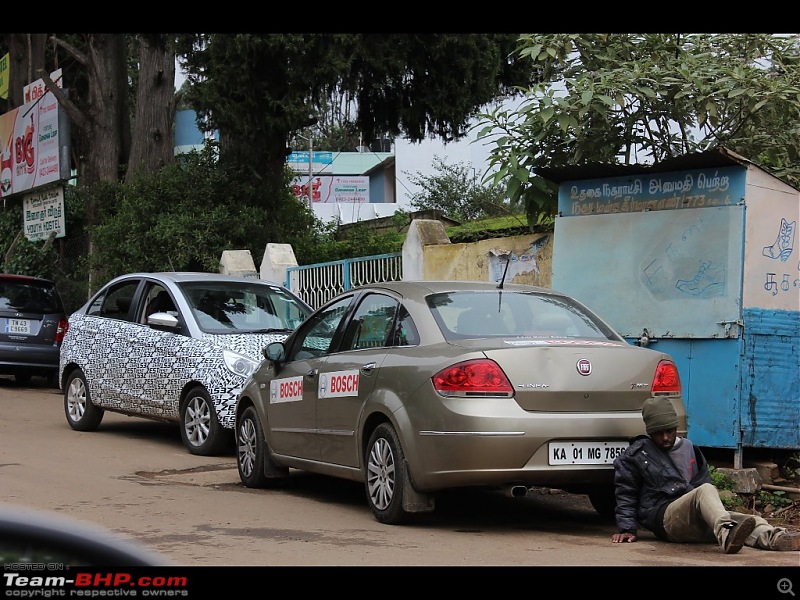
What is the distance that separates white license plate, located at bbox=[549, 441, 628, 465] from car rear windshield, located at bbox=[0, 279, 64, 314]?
12878 mm

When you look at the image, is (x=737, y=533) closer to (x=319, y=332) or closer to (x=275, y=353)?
(x=319, y=332)

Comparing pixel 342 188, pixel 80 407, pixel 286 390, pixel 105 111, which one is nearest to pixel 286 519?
pixel 286 390

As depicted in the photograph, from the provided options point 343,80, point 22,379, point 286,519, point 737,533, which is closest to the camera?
point 737,533

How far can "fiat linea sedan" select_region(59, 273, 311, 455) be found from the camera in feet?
35.2

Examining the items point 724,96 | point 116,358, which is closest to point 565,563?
point 724,96

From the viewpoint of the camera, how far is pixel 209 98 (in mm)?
17391

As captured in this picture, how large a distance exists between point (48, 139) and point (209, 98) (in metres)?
8.80

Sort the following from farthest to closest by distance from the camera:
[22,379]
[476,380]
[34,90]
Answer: [34,90]
[22,379]
[476,380]

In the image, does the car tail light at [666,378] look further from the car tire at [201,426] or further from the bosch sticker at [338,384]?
the car tire at [201,426]

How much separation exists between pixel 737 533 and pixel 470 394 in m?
1.67

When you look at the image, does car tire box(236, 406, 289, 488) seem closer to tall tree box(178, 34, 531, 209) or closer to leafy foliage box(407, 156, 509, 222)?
tall tree box(178, 34, 531, 209)

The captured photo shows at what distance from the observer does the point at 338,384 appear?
7996 millimetres

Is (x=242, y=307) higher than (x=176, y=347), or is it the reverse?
(x=242, y=307)

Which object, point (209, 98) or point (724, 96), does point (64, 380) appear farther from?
point (724, 96)
